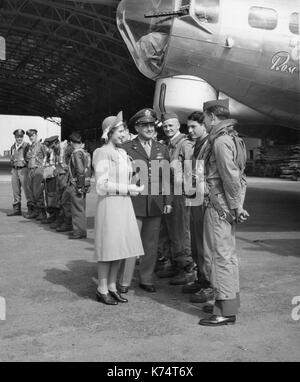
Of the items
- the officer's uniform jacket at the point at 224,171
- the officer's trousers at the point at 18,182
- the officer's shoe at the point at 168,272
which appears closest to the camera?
the officer's uniform jacket at the point at 224,171

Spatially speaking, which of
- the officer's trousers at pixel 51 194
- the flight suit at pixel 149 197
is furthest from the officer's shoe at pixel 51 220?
the flight suit at pixel 149 197

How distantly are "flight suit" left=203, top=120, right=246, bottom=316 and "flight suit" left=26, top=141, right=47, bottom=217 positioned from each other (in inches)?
263

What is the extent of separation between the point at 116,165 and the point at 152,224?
94 cm

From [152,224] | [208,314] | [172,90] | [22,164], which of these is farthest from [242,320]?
[22,164]

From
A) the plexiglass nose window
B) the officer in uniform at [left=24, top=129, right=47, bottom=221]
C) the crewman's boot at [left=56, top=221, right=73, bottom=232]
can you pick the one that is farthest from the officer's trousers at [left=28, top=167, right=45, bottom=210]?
the plexiglass nose window

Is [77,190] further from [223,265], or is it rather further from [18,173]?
[223,265]

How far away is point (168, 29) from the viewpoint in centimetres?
701

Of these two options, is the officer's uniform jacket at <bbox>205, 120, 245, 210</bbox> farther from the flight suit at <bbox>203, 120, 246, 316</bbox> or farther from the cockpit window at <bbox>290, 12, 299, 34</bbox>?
the cockpit window at <bbox>290, 12, 299, 34</bbox>

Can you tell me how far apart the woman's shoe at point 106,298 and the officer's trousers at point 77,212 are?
3413 millimetres

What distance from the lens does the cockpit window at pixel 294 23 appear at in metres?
7.38

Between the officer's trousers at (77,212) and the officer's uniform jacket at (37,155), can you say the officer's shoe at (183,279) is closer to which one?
the officer's trousers at (77,212)

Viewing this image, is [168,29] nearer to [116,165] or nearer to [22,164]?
[116,165]

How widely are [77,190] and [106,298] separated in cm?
374

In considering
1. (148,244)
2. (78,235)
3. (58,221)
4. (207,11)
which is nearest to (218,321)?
(148,244)
